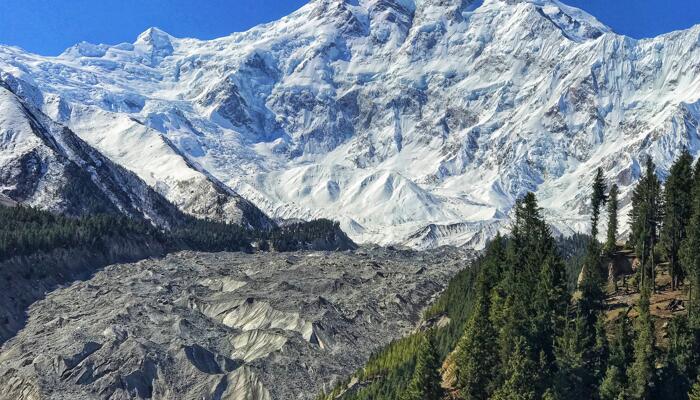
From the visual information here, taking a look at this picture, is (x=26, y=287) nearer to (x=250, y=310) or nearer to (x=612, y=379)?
(x=250, y=310)

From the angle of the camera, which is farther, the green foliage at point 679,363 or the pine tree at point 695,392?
the green foliage at point 679,363

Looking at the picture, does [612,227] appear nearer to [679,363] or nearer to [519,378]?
[679,363]

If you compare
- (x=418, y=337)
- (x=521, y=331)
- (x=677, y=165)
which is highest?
(x=677, y=165)

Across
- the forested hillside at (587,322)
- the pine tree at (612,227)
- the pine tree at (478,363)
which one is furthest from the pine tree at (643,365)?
the pine tree at (612,227)

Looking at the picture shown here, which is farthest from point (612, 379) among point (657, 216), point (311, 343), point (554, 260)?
point (311, 343)

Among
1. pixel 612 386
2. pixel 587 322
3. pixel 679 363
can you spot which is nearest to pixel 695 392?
pixel 679 363

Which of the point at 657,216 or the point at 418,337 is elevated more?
the point at 657,216

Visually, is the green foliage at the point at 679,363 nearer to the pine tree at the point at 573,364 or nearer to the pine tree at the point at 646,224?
the pine tree at the point at 573,364
